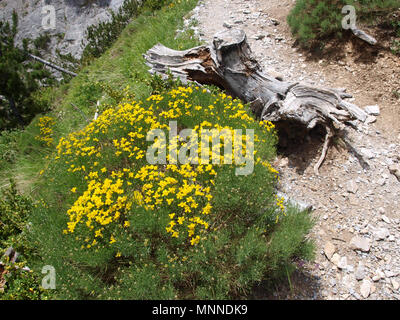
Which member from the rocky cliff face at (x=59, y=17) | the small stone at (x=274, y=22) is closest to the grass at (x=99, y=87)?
the small stone at (x=274, y=22)

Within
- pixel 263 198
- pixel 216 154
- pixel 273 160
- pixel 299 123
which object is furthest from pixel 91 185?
pixel 299 123

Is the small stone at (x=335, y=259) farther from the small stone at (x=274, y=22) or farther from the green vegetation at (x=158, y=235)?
the small stone at (x=274, y=22)

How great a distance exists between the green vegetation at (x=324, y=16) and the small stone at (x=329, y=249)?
560cm

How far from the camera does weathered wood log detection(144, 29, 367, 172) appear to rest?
5086mm

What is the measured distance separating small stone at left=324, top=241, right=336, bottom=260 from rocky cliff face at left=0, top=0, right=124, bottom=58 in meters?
42.6

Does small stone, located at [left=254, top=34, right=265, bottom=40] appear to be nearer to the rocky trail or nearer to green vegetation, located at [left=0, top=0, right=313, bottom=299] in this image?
the rocky trail

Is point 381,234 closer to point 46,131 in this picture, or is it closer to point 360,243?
point 360,243

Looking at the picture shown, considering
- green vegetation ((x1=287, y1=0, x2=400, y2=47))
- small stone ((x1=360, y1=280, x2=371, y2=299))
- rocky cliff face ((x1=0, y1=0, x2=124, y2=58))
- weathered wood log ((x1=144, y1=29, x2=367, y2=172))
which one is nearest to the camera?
small stone ((x1=360, y1=280, x2=371, y2=299))

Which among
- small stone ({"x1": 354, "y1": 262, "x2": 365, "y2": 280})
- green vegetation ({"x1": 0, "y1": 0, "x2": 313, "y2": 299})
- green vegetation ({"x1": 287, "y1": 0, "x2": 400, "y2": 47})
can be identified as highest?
green vegetation ({"x1": 287, "y1": 0, "x2": 400, "y2": 47})

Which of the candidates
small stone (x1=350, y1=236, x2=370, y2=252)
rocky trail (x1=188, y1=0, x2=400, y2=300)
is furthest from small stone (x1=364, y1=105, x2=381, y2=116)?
small stone (x1=350, y1=236, x2=370, y2=252)

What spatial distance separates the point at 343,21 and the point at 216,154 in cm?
583

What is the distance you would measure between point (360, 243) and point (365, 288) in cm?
65

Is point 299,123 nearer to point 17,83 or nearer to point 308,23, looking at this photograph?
point 308,23

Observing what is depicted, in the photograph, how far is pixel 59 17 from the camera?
143ft
